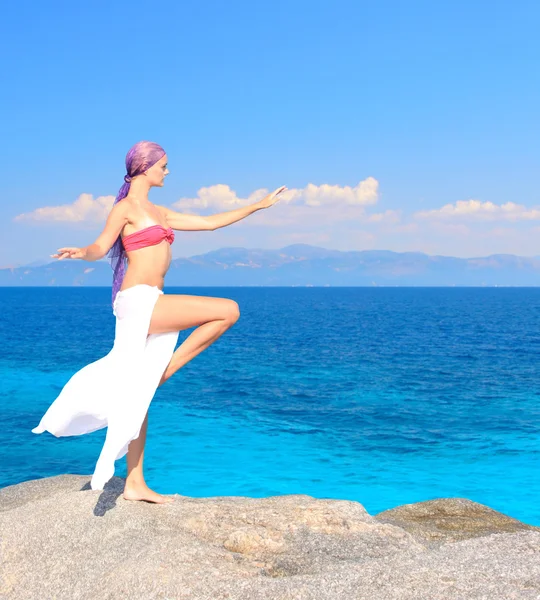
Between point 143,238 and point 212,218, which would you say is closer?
point 143,238

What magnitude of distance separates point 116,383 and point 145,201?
6.46 ft

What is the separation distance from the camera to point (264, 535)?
19.0 feet

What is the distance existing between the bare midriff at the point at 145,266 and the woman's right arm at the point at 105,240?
0.95 feet

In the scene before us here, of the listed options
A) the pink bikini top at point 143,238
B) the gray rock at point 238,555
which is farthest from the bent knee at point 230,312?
the gray rock at point 238,555

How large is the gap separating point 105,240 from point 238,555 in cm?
327

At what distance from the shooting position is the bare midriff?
636 centimetres

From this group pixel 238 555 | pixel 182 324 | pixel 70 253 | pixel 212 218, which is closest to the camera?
pixel 238 555

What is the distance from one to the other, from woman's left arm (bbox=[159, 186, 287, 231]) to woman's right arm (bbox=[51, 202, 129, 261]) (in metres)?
0.69

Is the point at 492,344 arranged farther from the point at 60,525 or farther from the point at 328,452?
the point at 60,525

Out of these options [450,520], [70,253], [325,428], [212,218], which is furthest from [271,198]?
[325,428]

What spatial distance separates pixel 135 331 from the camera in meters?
6.29

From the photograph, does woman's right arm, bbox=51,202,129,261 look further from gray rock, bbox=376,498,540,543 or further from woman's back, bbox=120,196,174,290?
gray rock, bbox=376,498,540,543

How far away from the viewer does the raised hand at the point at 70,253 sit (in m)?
5.65

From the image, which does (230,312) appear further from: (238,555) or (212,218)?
(238,555)
